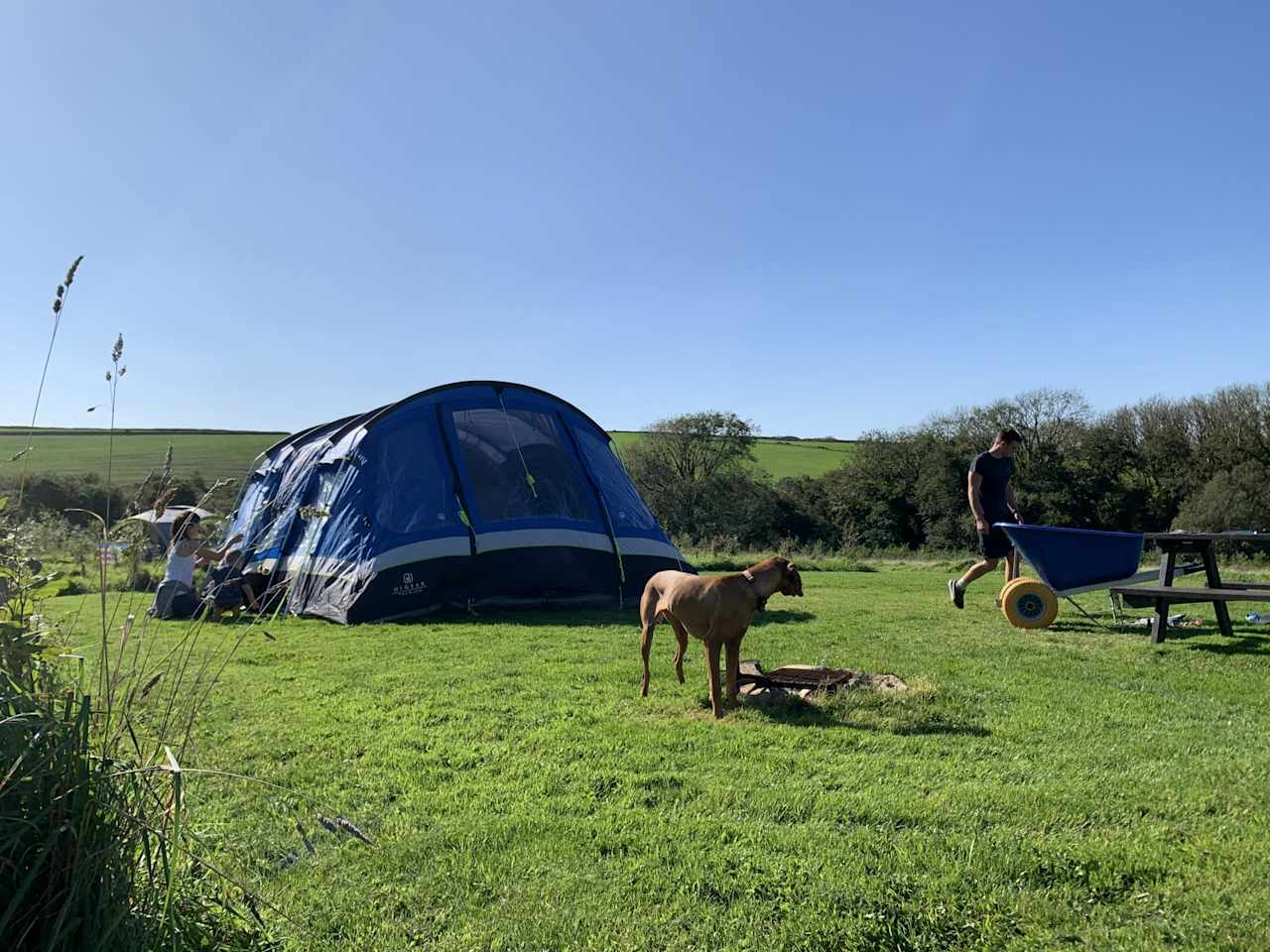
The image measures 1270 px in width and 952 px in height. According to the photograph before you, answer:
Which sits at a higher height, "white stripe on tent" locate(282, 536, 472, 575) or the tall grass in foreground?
"white stripe on tent" locate(282, 536, 472, 575)

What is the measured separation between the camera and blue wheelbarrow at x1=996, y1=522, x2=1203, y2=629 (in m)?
7.25

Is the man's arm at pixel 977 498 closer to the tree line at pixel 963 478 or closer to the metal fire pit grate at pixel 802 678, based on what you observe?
the metal fire pit grate at pixel 802 678

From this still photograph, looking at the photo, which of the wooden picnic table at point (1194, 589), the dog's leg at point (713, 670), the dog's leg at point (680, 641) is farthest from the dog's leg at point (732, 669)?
the wooden picnic table at point (1194, 589)

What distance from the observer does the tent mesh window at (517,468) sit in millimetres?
9523

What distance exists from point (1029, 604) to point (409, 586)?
6214mm

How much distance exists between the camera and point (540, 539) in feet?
30.7

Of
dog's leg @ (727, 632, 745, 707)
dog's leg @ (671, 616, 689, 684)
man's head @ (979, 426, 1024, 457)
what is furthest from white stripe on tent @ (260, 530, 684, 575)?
dog's leg @ (727, 632, 745, 707)

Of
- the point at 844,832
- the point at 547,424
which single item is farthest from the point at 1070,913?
the point at 547,424

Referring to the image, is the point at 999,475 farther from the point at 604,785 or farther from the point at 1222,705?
the point at 604,785

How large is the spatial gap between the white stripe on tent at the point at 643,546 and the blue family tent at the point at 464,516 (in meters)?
0.02

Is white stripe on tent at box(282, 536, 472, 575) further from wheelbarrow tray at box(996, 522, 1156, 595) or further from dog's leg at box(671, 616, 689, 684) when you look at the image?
wheelbarrow tray at box(996, 522, 1156, 595)

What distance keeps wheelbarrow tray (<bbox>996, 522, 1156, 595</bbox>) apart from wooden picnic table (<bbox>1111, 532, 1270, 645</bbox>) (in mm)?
181

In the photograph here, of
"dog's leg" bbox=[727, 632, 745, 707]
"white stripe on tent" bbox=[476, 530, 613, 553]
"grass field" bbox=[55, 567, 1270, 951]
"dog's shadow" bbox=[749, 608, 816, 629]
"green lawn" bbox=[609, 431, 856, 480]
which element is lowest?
"grass field" bbox=[55, 567, 1270, 951]

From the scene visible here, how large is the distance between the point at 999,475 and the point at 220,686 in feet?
23.8
